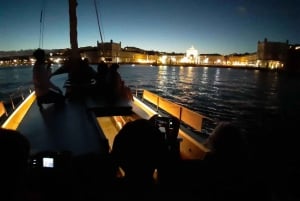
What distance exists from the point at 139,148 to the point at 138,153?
0.07 m

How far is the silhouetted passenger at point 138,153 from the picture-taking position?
3219 millimetres

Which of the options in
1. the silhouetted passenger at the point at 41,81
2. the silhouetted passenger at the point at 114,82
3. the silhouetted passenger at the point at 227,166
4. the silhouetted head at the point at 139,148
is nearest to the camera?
the silhouetted head at the point at 139,148

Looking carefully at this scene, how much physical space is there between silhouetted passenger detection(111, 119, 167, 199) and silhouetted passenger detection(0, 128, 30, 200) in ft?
5.56

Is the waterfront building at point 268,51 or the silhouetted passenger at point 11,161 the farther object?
the waterfront building at point 268,51

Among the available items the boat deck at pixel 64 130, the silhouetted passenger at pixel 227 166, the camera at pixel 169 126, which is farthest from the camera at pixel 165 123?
the boat deck at pixel 64 130

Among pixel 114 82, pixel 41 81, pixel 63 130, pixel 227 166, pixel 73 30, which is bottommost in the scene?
pixel 63 130

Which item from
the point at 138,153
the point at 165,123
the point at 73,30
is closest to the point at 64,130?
the point at 165,123

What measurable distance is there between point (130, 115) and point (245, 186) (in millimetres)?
4935

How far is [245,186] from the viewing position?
3.46 metres

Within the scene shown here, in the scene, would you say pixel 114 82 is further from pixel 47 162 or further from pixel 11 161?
pixel 11 161

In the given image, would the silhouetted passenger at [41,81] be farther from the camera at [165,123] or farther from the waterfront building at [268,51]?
the waterfront building at [268,51]

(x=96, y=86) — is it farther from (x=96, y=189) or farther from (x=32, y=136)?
(x=96, y=189)

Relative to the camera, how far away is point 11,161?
5.05 feet

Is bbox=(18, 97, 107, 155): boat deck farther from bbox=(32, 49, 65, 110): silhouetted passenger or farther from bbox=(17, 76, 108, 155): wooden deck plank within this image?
bbox=(32, 49, 65, 110): silhouetted passenger
